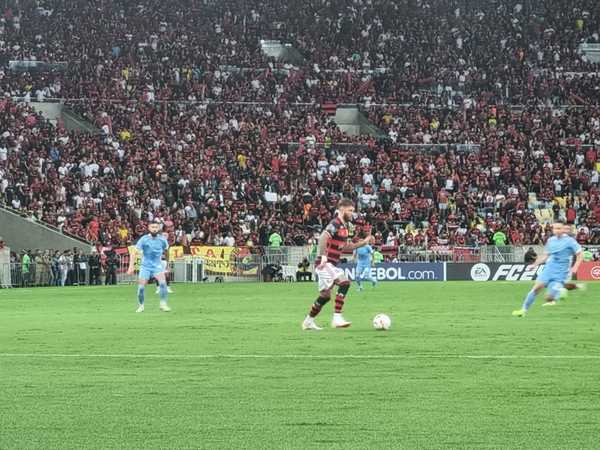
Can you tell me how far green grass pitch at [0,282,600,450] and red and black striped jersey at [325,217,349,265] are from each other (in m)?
1.34

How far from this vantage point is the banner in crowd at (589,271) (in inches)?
2135

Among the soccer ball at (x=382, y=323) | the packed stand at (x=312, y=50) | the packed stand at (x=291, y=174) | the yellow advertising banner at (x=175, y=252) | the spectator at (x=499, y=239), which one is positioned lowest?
the soccer ball at (x=382, y=323)

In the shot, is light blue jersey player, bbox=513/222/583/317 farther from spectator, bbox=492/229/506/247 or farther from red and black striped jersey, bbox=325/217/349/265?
spectator, bbox=492/229/506/247

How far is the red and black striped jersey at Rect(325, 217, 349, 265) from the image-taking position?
2114cm

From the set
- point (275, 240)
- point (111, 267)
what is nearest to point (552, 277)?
point (111, 267)

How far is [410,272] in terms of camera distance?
54969 mm

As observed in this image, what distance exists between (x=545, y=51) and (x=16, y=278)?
127 feet

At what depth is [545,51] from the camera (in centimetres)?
7644

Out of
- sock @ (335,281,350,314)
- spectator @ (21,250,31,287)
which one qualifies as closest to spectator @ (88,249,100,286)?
spectator @ (21,250,31,287)

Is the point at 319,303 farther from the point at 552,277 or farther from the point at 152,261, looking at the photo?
the point at 152,261

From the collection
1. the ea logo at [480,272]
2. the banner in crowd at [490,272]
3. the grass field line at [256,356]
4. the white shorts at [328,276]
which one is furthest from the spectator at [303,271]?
the grass field line at [256,356]

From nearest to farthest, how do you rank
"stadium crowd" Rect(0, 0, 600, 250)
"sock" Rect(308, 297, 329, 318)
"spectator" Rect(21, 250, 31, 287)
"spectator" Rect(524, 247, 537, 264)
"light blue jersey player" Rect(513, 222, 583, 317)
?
"sock" Rect(308, 297, 329, 318), "light blue jersey player" Rect(513, 222, 583, 317), "spectator" Rect(21, 250, 31, 287), "spectator" Rect(524, 247, 537, 264), "stadium crowd" Rect(0, 0, 600, 250)

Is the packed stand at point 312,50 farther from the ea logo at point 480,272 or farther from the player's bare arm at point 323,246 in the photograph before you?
the player's bare arm at point 323,246

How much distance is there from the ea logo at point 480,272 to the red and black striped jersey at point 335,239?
33923 mm
